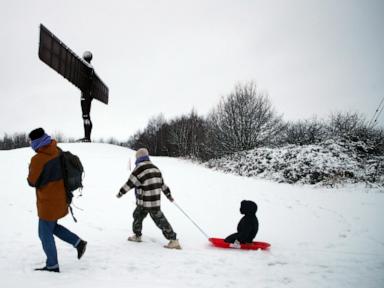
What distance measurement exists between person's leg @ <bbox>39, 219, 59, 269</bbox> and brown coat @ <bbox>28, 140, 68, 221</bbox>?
9 centimetres

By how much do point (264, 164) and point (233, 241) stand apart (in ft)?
33.4

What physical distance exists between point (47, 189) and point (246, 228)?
3.58 m

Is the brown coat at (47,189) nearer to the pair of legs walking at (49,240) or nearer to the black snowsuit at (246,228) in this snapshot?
the pair of legs walking at (49,240)

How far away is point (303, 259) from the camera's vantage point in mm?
4855

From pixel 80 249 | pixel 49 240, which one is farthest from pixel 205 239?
pixel 49 240

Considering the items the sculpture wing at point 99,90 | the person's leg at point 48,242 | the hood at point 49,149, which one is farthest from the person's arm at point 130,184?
the sculpture wing at point 99,90

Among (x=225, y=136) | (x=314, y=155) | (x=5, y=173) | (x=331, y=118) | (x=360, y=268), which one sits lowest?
(x=360, y=268)

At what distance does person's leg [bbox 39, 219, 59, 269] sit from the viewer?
3.72 m

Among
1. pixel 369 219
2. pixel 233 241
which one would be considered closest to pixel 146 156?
pixel 233 241

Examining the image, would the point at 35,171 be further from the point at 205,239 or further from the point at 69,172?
the point at 205,239

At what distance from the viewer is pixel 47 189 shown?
12.3 feet

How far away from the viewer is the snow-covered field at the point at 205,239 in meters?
3.81

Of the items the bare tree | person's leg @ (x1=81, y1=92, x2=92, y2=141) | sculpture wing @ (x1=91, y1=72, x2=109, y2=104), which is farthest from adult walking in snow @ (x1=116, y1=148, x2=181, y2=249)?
the bare tree

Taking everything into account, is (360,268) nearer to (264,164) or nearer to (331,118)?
(264,164)
